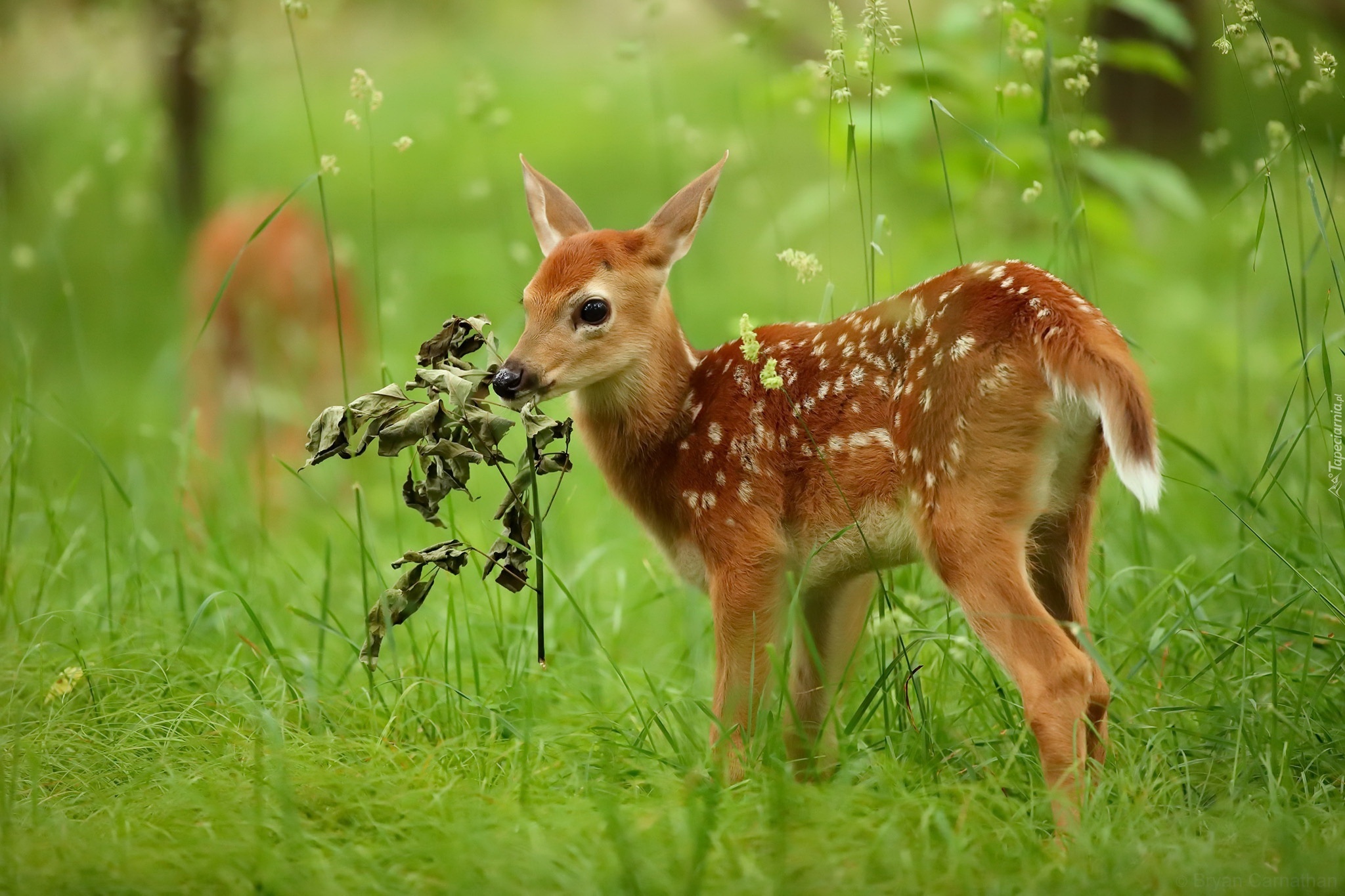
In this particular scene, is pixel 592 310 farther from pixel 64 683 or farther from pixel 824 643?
pixel 64 683

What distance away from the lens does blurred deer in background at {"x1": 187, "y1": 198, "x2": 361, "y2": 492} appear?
712cm

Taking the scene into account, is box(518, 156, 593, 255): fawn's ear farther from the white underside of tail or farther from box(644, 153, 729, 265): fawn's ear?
the white underside of tail

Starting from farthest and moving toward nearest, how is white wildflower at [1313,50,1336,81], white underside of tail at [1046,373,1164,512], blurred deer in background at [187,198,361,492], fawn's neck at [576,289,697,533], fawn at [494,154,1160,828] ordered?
1. blurred deer in background at [187,198,361,492]
2. fawn's neck at [576,289,697,533]
3. white wildflower at [1313,50,1336,81]
4. fawn at [494,154,1160,828]
5. white underside of tail at [1046,373,1164,512]

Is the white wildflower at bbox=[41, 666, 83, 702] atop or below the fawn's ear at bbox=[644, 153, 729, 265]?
below

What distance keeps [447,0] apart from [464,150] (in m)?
3.74

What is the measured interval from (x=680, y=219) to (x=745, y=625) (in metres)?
1.17

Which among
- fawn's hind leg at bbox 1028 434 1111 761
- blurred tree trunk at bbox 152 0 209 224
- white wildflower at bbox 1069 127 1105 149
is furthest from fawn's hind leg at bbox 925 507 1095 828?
blurred tree trunk at bbox 152 0 209 224


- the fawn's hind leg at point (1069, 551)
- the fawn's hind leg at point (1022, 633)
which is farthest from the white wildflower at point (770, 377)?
the fawn's hind leg at point (1069, 551)

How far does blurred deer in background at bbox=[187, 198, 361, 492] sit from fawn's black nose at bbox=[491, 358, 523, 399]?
383 cm

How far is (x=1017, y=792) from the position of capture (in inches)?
121

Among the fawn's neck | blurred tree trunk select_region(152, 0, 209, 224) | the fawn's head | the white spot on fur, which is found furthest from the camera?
blurred tree trunk select_region(152, 0, 209, 224)

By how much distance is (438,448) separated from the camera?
325 cm

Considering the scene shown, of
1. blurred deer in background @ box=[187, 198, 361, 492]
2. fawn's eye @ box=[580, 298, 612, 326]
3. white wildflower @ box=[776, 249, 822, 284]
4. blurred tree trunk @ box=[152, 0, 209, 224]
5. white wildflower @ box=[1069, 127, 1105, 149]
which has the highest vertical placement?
blurred tree trunk @ box=[152, 0, 209, 224]

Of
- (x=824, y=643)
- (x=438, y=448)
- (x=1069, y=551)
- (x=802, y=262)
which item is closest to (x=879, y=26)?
(x=802, y=262)
